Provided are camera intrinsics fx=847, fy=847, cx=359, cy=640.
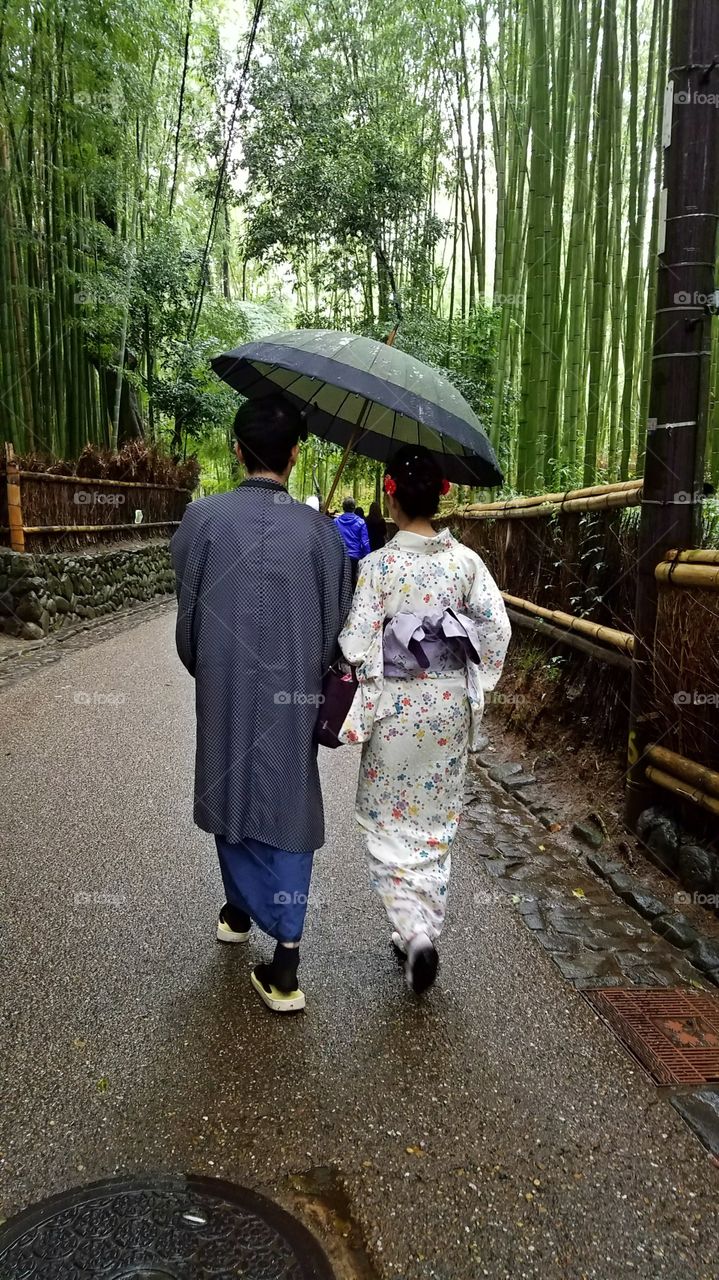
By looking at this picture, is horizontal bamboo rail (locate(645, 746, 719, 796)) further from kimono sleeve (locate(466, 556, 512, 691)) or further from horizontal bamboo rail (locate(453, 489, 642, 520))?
horizontal bamboo rail (locate(453, 489, 642, 520))

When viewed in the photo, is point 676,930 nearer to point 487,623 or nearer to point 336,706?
point 487,623

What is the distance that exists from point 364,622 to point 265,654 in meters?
0.26

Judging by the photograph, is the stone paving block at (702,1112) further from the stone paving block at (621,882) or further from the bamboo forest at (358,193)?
the bamboo forest at (358,193)

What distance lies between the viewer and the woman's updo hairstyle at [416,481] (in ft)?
7.14

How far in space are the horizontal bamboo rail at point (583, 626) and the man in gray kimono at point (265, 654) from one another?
1.59m

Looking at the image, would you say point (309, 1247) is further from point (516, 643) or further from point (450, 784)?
point (516, 643)

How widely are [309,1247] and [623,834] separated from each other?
2.18 m

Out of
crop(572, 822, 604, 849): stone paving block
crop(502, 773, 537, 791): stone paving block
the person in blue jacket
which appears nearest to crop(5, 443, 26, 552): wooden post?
the person in blue jacket

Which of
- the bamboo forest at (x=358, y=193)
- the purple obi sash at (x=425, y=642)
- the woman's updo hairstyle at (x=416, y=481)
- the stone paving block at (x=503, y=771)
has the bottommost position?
the stone paving block at (x=503, y=771)

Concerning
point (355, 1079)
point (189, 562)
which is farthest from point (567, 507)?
point (355, 1079)

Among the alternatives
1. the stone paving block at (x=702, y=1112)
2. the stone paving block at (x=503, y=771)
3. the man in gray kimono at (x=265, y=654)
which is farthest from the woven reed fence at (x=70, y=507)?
the stone paving block at (x=702, y=1112)

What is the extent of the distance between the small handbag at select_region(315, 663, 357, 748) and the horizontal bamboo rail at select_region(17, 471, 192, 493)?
251 inches

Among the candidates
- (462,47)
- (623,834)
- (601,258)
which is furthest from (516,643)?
(462,47)

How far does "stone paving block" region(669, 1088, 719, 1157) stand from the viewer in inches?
68.6
